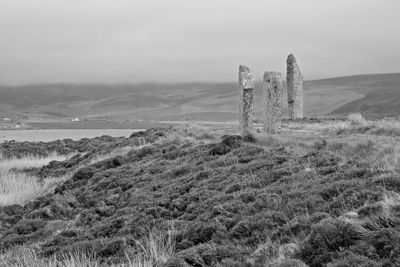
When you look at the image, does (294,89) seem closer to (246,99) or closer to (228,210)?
(246,99)

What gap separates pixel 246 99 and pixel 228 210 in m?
15.3

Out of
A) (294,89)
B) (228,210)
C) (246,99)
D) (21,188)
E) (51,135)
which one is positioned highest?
(294,89)

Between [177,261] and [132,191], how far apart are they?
9.27 meters

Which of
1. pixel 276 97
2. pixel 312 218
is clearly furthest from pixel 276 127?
pixel 312 218

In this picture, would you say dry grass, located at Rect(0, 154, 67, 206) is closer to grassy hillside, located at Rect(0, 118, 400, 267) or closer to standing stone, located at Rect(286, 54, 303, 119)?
grassy hillside, located at Rect(0, 118, 400, 267)

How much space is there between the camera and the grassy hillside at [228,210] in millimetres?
8132

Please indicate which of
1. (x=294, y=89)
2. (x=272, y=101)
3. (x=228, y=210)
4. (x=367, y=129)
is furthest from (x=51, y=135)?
(x=228, y=210)

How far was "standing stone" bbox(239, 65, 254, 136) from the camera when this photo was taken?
85.8ft

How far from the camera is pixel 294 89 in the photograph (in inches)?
1457

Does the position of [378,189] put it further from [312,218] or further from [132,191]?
[132,191]

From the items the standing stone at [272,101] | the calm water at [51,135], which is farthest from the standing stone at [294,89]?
the calm water at [51,135]

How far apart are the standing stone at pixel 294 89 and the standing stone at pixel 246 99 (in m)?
10.7

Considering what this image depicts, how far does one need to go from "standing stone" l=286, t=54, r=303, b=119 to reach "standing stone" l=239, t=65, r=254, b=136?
35.2 ft

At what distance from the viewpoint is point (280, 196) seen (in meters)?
11.3
